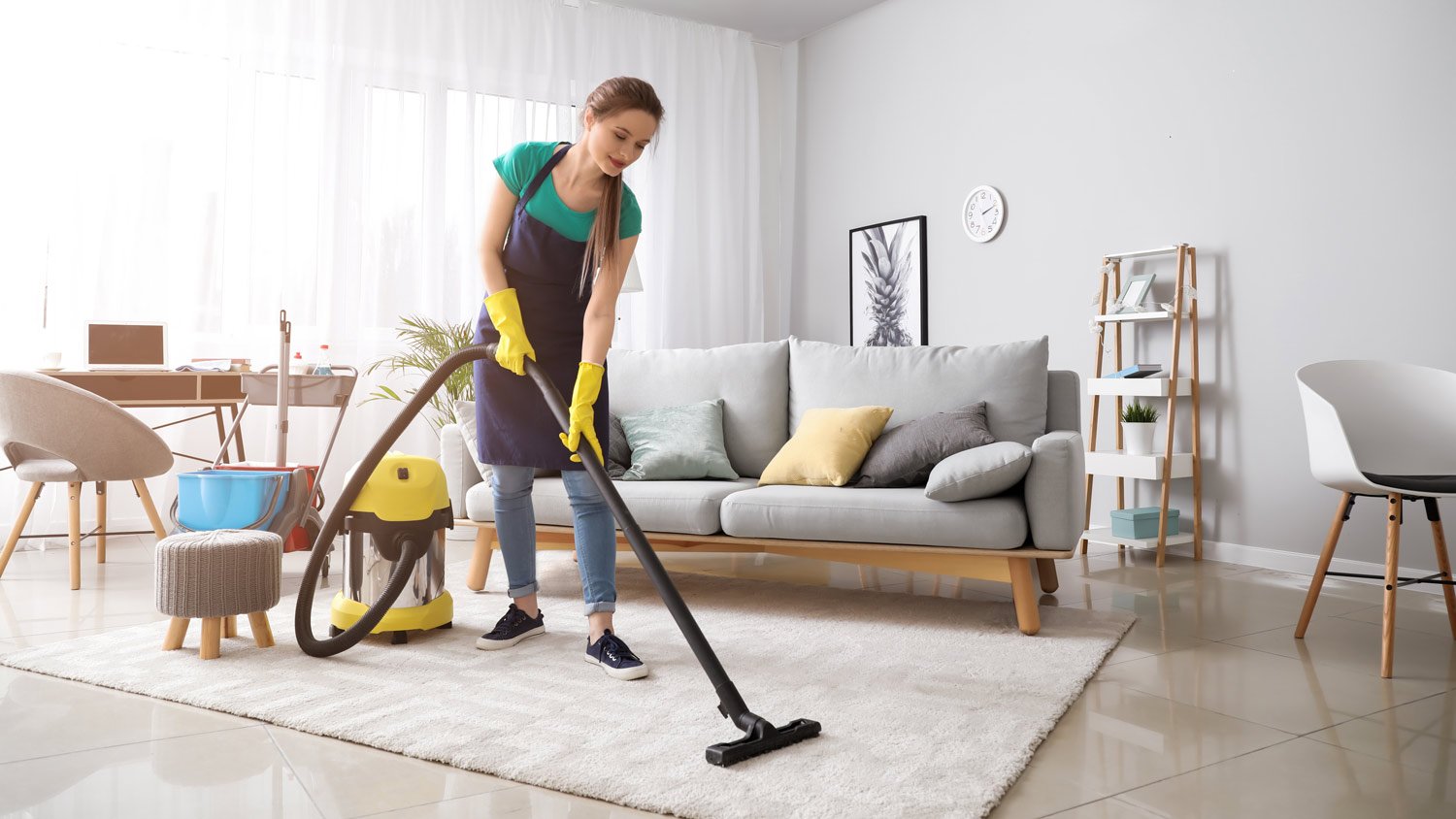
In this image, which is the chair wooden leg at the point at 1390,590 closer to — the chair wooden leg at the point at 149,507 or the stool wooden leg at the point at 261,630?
the stool wooden leg at the point at 261,630

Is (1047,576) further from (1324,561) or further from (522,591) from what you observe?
(522,591)

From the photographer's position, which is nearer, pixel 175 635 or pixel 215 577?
pixel 215 577

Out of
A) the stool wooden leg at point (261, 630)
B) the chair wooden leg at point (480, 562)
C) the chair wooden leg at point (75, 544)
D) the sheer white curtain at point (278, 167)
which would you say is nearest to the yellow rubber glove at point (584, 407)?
the stool wooden leg at point (261, 630)

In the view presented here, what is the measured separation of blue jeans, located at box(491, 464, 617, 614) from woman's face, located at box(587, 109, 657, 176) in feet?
2.40

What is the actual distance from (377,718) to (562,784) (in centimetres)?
53

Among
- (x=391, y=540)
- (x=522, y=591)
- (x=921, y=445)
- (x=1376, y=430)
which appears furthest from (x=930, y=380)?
(x=391, y=540)

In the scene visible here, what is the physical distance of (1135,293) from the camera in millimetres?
4246

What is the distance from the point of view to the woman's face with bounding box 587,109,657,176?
2.27 metres

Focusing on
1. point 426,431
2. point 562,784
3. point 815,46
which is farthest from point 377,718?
point 815,46

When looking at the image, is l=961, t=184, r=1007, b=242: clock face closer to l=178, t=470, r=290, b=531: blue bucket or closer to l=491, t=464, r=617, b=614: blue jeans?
l=491, t=464, r=617, b=614: blue jeans

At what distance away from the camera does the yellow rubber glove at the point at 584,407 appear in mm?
2291

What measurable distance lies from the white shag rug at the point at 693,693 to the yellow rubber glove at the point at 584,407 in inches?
21.4

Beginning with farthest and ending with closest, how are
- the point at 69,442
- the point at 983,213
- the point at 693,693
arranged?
1. the point at 983,213
2. the point at 69,442
3. the point at 693,693

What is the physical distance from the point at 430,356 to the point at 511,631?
2652 millimetres
